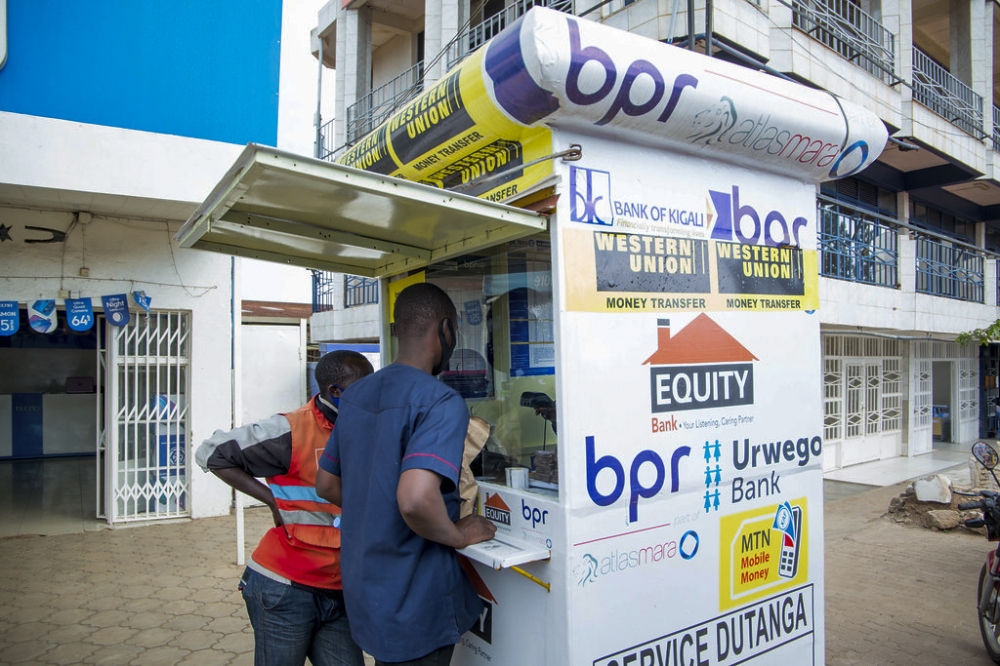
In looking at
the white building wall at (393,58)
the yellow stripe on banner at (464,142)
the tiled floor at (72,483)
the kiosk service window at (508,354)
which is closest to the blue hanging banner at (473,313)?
the kiosk service window at (508,354)

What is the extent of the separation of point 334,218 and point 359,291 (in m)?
11.4

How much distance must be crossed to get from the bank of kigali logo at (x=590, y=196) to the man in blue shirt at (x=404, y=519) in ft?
2.38

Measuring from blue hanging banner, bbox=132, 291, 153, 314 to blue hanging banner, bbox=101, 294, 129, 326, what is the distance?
0.42 ft

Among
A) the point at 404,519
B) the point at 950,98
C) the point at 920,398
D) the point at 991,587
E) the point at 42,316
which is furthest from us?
the point at 920,398

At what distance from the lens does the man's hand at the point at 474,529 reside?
2063 mm

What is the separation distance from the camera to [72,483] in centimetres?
981

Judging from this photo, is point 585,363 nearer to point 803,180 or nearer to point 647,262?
point 647,262

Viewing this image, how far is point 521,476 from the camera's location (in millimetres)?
2424

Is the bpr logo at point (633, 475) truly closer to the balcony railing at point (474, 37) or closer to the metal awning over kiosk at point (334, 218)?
the metal awning over kiosk at point (334, 218)

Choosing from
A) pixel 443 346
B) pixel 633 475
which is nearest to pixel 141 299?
pixel 443 346

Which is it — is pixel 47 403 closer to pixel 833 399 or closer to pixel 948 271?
pixel 833 399

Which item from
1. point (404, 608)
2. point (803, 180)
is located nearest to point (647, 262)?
point (803, 180)

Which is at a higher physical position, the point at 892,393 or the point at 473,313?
the point at 473,313

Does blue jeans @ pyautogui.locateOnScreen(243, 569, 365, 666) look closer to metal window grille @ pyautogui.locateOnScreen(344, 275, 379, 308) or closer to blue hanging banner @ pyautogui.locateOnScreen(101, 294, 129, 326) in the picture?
blue hanging banner @ pyautogui.locateOnScreen(101, 294, 129, 326)
